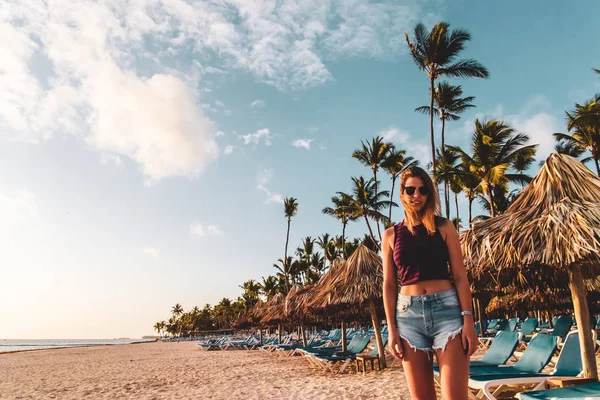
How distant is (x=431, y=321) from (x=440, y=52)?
1852cm

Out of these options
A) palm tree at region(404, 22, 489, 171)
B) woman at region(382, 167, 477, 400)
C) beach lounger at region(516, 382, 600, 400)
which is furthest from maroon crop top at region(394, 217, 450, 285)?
palm tree at region(404, 22, 489, 171)

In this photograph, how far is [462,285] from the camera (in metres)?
2.02

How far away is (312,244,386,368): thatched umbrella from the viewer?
10586 millimetres

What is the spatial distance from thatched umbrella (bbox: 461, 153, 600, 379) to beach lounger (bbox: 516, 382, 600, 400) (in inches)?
54.1

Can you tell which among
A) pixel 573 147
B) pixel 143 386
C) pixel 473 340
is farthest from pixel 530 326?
pixel 573 147

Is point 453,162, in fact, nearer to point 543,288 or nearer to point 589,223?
point 543,288

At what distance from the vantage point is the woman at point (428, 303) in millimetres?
1907

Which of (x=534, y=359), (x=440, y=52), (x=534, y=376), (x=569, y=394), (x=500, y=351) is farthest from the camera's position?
(x=440, y=52)

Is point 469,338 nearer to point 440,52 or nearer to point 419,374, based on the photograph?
point 419,374

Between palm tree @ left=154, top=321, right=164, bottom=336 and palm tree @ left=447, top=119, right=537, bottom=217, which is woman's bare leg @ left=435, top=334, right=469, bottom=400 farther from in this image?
palm tree @ left=154, top=321, right=164, bottom=336

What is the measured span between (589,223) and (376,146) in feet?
73.5

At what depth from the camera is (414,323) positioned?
79.1 inches

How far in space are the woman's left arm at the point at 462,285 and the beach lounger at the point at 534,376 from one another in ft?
9.23

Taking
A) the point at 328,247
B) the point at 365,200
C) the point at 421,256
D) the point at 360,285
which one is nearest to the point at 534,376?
the point at 421,256
